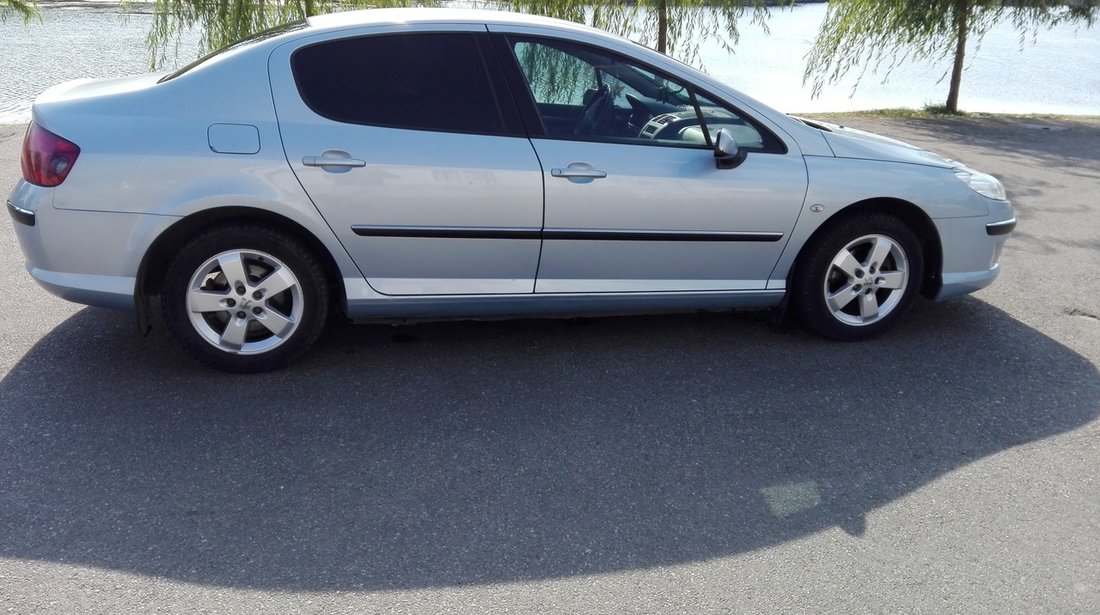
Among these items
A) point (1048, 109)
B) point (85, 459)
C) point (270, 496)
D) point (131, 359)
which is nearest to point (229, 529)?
point (270, 496)

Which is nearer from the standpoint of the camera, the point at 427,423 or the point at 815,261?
the point at 427,423

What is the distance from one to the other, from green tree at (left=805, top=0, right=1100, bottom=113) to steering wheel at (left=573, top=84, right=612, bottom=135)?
449 inches

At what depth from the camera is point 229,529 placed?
331 centimetres

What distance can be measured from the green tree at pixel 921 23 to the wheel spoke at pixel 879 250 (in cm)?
1096

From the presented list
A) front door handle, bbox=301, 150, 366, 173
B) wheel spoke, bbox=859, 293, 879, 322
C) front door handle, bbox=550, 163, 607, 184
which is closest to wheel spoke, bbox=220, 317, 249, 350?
front door handle, bbox=301, 150, 366, 173

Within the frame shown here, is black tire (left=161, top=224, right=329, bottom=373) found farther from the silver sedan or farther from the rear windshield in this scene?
the rear windshield

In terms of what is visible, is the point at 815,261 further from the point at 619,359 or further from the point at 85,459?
the point at 85,459

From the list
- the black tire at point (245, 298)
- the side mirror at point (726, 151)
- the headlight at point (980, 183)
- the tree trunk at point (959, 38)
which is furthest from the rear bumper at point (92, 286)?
the tree trunk at point (959, 38)

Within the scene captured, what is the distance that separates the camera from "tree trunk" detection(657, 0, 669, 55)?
45.7 ft

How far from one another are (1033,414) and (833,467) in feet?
3.80

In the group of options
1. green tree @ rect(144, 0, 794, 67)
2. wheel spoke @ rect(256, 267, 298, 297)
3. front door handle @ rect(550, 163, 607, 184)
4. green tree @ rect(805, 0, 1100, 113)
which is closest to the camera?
wheel spoke @ rect(256, 267, 298, 297)

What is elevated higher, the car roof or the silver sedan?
the car roof

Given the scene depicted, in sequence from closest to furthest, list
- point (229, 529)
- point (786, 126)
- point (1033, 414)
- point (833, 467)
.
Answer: point (229, 529) < point (833, 467) < point (1033, 414) < point (786, 126)

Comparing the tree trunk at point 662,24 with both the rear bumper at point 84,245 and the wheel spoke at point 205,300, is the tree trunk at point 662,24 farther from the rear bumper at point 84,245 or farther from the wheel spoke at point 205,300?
the rear bumper at point 84,245
